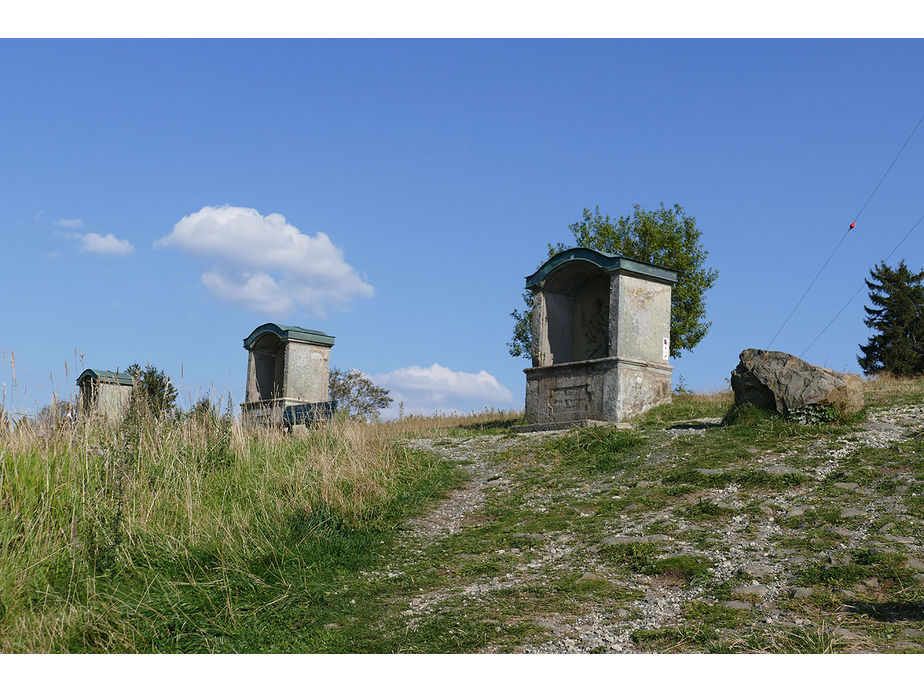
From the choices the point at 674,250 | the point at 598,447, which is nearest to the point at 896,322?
the point at 674,250

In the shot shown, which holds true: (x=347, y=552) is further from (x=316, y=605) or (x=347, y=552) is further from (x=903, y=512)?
(x=903, y=512)

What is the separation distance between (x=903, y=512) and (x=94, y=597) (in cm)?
614

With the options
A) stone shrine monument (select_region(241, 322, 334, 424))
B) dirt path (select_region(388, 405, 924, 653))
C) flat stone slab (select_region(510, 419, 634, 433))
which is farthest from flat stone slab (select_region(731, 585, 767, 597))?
stone shrine monument (select_region(241, 322, 334, 424))

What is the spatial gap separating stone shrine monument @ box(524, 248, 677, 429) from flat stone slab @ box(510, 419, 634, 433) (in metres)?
0.05

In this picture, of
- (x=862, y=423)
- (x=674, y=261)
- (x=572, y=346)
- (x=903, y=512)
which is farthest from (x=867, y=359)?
(x=903, y=512)

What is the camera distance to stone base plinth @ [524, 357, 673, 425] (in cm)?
1377

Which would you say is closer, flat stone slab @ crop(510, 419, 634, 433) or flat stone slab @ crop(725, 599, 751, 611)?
flat stone slab @ crop(725, 599, 751, 611)

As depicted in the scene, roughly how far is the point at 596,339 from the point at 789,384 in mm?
5759

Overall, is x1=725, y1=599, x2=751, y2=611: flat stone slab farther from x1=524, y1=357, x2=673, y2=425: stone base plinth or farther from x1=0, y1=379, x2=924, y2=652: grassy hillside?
x1=524, y1=357, x2=673, y2=425: stone base plinth

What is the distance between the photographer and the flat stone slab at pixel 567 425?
1262 cm

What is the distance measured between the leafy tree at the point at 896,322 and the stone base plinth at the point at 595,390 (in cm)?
2091

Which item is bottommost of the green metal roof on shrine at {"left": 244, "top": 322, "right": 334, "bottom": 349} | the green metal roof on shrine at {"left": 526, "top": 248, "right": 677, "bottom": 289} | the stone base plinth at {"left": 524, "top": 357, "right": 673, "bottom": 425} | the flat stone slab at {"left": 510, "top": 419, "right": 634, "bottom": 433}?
the flat stone slab at {"left": 510, "top": 419, "right": 634, "bottom": 433}

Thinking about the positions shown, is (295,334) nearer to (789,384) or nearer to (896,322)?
(789,384)

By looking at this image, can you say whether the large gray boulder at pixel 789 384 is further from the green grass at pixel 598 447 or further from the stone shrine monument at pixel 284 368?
the stone shrine monument at pixel 284 368
